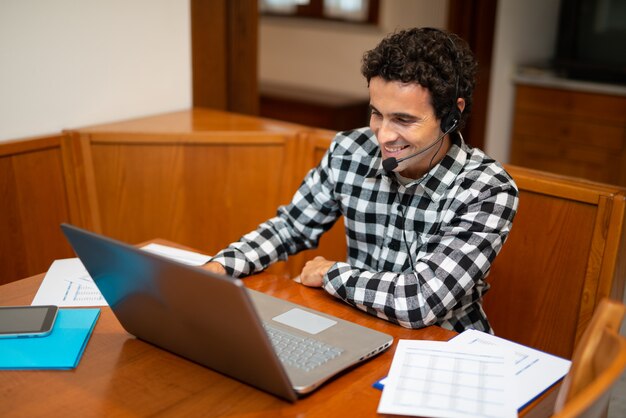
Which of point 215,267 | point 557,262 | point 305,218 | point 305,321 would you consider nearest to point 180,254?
point 215,267

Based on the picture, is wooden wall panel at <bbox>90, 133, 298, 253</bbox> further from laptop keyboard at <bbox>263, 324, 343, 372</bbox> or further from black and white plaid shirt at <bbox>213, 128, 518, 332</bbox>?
laptop keyboard at <bbox>263, 324, 343, 372</bbox>

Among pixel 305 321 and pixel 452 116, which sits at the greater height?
pixel 452 116

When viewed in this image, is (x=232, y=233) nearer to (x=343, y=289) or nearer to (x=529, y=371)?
(x=343, y=289)

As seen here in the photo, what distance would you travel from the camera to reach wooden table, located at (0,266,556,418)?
1033 mm

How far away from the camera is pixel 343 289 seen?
1413 mm

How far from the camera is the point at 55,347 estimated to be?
3.96 ft

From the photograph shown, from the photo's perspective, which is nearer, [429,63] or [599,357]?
[599,357]

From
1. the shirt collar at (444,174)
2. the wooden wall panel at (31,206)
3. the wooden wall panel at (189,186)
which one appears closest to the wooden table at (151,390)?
the shirt collar at (444,174)

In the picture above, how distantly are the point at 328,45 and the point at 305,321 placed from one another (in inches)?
167

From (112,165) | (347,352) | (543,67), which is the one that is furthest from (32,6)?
(543,67)

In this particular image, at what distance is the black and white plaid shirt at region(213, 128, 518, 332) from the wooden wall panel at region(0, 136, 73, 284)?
865 millimetres

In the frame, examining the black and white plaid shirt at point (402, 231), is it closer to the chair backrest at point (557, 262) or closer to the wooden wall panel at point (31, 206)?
the chair backrest at point (557, 262)

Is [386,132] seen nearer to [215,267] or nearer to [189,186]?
[215,267]

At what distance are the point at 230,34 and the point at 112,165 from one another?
3.25 ft
